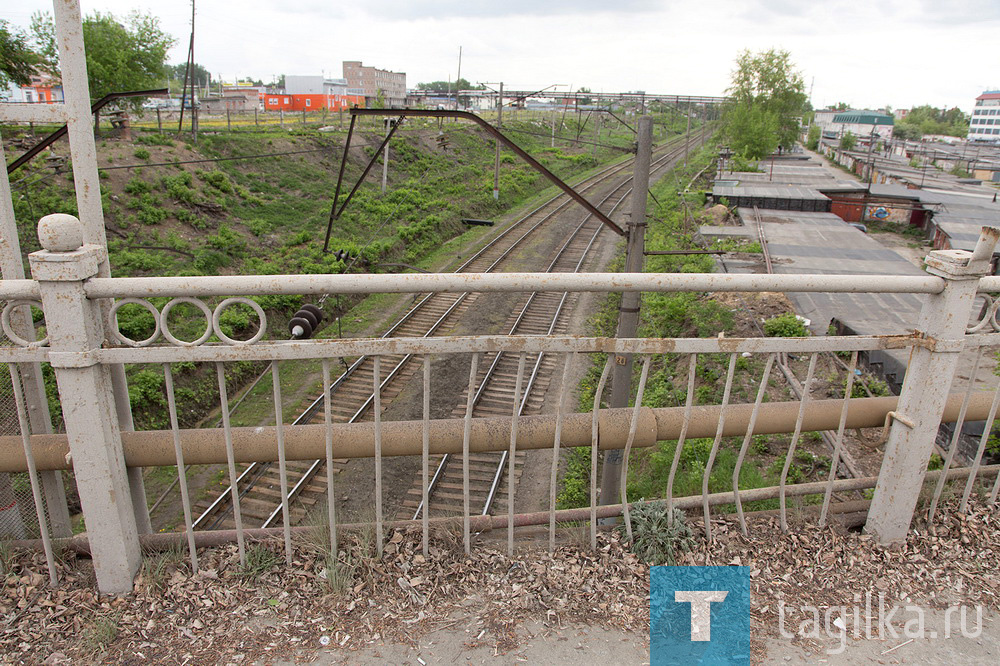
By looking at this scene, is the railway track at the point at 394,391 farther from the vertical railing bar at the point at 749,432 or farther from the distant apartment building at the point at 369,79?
the distant apartment building at the point at 369,79

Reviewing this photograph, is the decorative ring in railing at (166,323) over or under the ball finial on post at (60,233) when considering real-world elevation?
under

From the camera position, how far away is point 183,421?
1259 cm

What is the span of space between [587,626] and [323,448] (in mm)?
1413

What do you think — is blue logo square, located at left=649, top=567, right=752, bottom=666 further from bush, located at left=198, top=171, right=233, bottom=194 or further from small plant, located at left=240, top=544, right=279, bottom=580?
bush, located at left=198, top=171, right=233, bottom=194

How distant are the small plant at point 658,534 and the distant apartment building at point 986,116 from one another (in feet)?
551

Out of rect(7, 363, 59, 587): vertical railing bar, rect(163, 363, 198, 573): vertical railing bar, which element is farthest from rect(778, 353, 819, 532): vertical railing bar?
rect(7, 363, 59, 587): vertical railing bar

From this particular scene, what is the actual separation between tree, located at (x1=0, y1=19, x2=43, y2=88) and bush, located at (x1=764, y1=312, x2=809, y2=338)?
817 inches

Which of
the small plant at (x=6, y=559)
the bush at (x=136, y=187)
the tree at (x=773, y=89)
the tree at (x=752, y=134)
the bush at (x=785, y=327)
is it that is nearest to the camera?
the small plant at (x=6, y=559)

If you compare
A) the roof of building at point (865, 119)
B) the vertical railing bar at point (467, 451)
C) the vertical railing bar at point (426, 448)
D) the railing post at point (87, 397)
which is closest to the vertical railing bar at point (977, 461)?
the vertical railing bar at point (467, 451)

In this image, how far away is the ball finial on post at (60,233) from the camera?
229 cm

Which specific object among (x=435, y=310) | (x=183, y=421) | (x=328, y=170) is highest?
(x=328, y=170)

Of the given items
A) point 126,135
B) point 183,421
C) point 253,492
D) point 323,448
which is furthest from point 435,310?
point 126,135

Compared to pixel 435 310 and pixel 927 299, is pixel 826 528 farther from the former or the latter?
pixel 435 310

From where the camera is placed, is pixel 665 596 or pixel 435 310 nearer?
pixel 665 596
